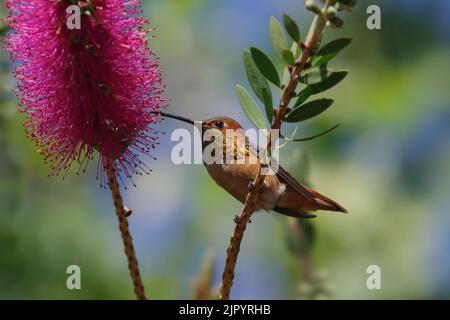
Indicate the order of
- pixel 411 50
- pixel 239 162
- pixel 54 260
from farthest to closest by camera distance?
1. pixel 411 50
2. pixel 54 260
3. pixel 239 162

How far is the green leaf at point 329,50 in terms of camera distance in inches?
88.0

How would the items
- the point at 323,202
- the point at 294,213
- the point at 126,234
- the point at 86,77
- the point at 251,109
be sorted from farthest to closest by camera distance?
the point at 323,202 → the point at 294,213 → the point at 86,77 → the point at 126,234 → the point at 251,109

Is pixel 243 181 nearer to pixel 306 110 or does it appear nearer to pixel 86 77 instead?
pixel 86 77

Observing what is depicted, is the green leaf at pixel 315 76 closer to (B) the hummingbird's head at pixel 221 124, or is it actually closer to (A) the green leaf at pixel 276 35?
(A) the green leaf at pixel 276 35

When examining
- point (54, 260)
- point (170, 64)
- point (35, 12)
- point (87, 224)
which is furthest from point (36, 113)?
point (170, 64)

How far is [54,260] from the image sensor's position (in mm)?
5664

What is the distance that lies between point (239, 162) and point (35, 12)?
4.35 feet

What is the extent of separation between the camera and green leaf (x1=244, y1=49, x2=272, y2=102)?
96.7 inches

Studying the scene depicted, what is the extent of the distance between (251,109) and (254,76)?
0.40ft

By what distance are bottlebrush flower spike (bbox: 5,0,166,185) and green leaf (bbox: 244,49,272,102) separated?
2.57 feet

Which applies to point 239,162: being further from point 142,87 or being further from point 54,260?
point 54,260

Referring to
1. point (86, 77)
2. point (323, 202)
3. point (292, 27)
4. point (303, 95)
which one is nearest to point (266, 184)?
point (323, 202)

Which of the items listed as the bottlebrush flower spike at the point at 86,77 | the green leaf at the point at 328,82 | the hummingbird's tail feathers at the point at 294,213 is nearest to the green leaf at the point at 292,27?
the green leaf at the point at 328,82

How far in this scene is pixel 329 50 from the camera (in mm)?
2264
